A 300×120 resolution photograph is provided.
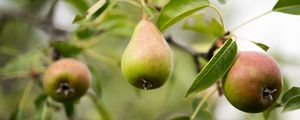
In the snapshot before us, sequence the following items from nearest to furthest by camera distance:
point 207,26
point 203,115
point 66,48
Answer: point 203,115 < point 207,26 < point 66,48

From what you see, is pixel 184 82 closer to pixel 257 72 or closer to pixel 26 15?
pixel 26 15

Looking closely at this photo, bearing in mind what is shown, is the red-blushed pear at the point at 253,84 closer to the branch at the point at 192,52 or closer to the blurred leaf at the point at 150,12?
the blurred leaf at the point at 150,12

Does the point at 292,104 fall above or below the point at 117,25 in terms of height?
above

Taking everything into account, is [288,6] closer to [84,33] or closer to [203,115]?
[203,115]

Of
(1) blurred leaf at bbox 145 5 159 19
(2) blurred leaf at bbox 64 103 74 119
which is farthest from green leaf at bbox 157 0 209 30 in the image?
(2) blurred leaf at bbox 64 103 74 119

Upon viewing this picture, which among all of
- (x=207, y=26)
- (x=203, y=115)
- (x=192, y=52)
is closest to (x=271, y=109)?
(x=203, y=115)

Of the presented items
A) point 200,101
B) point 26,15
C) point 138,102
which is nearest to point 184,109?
point 138,102

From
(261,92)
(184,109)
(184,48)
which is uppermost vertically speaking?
(261,92)
